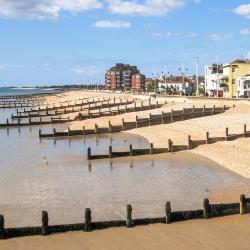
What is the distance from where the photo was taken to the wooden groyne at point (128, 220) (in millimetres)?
20047

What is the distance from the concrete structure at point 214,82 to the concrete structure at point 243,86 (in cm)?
939

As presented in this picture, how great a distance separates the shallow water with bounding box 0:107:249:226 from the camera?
24.9 meters

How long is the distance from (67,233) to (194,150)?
23600 millimetres

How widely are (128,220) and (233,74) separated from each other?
103717 mm

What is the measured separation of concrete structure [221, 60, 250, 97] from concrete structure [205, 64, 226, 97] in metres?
1.90

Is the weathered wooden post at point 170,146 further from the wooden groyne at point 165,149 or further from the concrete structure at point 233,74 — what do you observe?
the concrete structure at point 233,74

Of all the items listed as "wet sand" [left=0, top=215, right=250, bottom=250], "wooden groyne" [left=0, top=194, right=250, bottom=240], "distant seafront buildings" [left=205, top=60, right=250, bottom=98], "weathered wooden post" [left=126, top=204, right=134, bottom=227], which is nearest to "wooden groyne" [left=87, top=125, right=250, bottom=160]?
"wooden groyne" [left=0, top=194, right=250, bottom=240]

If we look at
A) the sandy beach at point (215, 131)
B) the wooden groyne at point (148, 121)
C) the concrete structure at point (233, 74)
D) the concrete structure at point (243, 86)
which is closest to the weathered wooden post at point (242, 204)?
the sandy beach at point (215, 131)

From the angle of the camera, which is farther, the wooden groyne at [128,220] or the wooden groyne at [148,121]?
the wooden groyne at [148,121]

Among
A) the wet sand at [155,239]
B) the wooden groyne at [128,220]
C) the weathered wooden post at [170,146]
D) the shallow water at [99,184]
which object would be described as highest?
the weathered wooden post at [170,146]

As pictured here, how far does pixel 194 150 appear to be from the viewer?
139 ft

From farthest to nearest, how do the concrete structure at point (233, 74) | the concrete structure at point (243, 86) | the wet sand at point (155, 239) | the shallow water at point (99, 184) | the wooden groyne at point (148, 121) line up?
the concrete structure at point (233, 74) < the concrete structure at point (243, 86) < the wooden groyne at point (148, 121) < the shallow water at point (99, 184) < the wet sand at point (155, 239)

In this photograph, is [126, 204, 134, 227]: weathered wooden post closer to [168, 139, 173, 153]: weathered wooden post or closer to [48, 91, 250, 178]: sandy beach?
[48, 91, 250, 178]: sandy beach

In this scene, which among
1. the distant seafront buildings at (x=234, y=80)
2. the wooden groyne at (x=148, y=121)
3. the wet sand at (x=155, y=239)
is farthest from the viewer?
the distant seafront buildings at (x=234, y=80)
